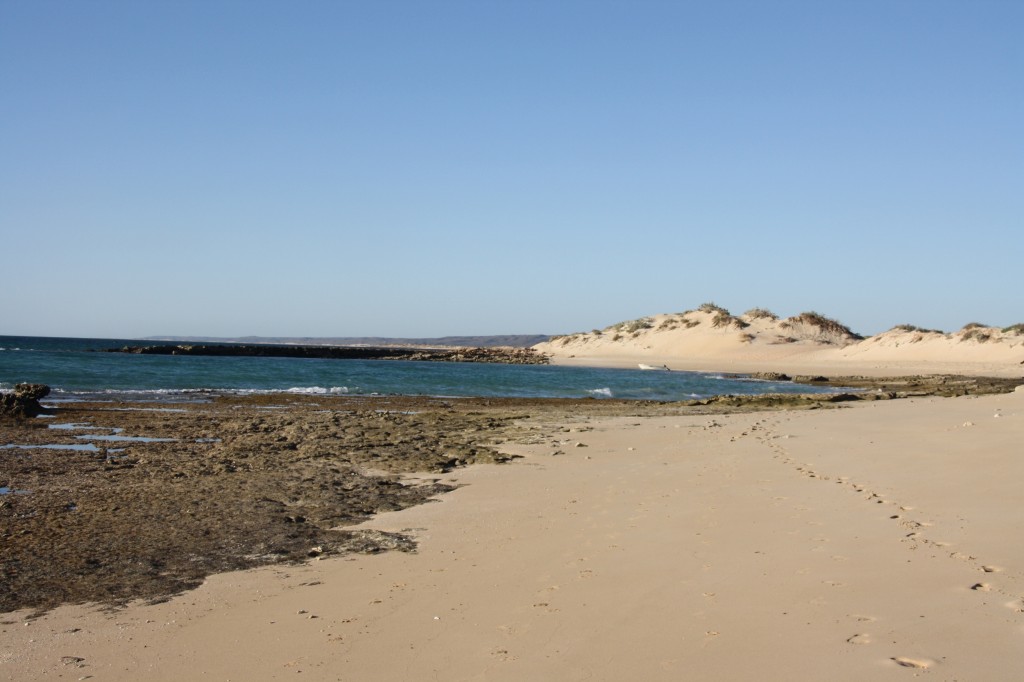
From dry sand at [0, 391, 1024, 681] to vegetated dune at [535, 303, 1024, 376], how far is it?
119 feet

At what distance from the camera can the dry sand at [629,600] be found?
13.8 ft

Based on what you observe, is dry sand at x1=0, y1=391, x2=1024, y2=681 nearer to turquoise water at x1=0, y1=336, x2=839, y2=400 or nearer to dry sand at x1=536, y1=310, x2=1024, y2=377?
turquoise water at x1=0, y1=336, x2=839, y2=400

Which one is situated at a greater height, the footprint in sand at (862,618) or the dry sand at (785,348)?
the dry sand at (785,348)

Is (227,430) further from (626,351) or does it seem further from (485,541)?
(626,351)

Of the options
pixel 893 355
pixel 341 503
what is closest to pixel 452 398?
pixel 341 503

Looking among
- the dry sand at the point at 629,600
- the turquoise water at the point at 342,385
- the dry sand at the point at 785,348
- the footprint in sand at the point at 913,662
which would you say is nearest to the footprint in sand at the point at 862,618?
the dry sand at the point at 629,600

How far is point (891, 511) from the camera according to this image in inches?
284

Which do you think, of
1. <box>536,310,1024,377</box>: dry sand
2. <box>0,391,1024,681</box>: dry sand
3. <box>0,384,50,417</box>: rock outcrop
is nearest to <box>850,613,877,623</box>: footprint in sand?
<box>0,391,1024,681</box>: dry sand

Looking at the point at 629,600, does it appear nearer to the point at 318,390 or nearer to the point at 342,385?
the point at 318,390

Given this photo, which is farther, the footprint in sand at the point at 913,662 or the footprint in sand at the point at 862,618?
the footprint in sand at the point at 862,618

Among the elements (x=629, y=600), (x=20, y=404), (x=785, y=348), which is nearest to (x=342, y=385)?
(x=20, y=404)

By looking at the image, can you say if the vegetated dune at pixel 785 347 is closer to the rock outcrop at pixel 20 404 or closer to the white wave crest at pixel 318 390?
the white wave crest at pixel 318 390

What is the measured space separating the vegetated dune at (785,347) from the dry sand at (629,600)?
3612 cm

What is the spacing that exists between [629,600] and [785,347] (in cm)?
5719
